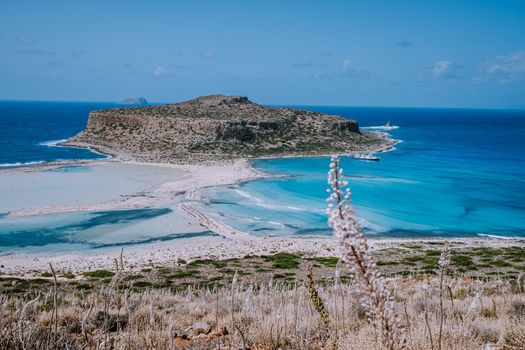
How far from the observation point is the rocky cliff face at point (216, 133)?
7969cm

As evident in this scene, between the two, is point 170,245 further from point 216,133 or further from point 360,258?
point 216,133

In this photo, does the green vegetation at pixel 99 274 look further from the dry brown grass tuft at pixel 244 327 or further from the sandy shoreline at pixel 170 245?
the dry brown grass tuft at pixel 244 327

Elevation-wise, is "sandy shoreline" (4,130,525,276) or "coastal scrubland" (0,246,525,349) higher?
"coastal scrubland" (0,246,525,349)

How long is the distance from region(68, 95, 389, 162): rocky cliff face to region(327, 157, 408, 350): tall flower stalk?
7141 centimetres

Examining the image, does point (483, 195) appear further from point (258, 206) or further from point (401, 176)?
point (258, 206)

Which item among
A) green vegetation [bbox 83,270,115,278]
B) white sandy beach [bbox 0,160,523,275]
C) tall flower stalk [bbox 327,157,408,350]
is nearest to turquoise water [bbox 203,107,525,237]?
white sandy beach [bbox 0,160,523,275]

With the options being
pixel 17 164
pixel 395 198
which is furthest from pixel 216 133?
pixel 395 198

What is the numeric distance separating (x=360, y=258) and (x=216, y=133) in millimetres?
82678

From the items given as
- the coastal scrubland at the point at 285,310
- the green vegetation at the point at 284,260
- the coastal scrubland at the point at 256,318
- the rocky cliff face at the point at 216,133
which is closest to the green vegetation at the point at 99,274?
the coastal scrubland at the point at 285,310

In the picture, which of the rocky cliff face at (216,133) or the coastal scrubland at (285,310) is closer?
the coastal scrubland at (285,310)

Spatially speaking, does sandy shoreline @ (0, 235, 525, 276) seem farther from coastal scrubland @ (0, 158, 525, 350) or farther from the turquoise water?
the turquoise water

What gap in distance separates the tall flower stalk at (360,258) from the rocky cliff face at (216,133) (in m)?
71.4

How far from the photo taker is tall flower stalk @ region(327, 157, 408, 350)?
7.12ft

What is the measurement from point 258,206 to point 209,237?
1084 centimetres
